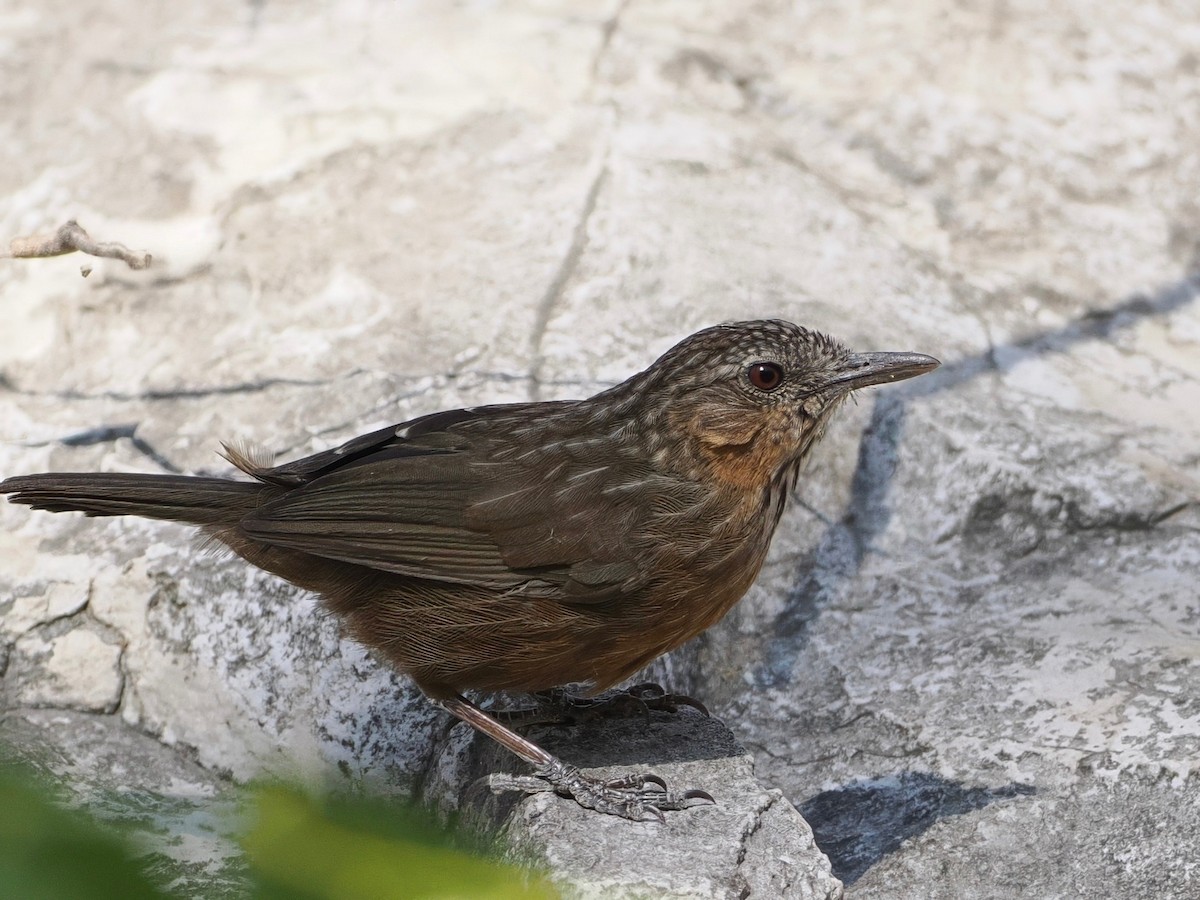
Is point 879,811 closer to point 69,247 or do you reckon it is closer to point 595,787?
point 595,787

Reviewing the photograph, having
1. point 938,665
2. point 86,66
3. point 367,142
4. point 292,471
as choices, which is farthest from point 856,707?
point 86,66

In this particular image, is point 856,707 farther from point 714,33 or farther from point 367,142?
point 714,33

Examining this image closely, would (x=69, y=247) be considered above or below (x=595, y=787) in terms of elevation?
above

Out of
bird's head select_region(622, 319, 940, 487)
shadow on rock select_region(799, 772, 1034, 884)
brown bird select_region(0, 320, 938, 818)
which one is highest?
bird's head select_region(622, 319, 940, 487)

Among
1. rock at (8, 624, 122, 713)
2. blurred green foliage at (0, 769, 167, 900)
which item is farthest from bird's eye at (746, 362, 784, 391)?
blurred green foliage at (0, 769, 167, 900)

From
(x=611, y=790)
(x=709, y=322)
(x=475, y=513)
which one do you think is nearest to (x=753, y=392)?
(x=475, y=513)

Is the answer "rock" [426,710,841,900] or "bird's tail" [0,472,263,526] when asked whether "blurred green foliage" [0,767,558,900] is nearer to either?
"rock" [426,710,841,900]
